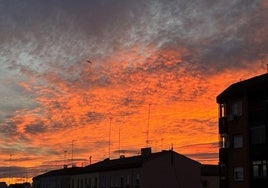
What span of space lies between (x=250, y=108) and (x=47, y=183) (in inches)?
3246

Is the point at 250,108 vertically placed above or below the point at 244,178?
above

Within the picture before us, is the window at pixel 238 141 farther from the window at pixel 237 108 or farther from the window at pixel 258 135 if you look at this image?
the window at pixel 237 108

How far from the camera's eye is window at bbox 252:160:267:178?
55.8 m

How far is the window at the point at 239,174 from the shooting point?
2329 inches

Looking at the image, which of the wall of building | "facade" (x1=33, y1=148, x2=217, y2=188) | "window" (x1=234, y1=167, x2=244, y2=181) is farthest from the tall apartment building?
"facade" (x1=33, y1=148, x2=217, y2=188)

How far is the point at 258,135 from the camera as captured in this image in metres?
57.3

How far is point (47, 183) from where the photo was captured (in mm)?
131000

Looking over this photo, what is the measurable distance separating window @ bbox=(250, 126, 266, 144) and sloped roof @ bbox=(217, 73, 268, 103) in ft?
13.3

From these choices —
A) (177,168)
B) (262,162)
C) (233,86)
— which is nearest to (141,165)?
(177,168)

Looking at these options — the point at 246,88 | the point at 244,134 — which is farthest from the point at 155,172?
the point at 246,88

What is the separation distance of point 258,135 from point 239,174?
17.6 feet

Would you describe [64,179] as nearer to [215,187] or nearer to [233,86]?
[215,187]

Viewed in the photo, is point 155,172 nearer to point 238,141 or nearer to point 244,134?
point 238,141

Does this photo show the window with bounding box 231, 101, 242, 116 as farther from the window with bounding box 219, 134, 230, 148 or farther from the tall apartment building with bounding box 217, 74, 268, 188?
the window with bounding box 219, 134, 230, 148
